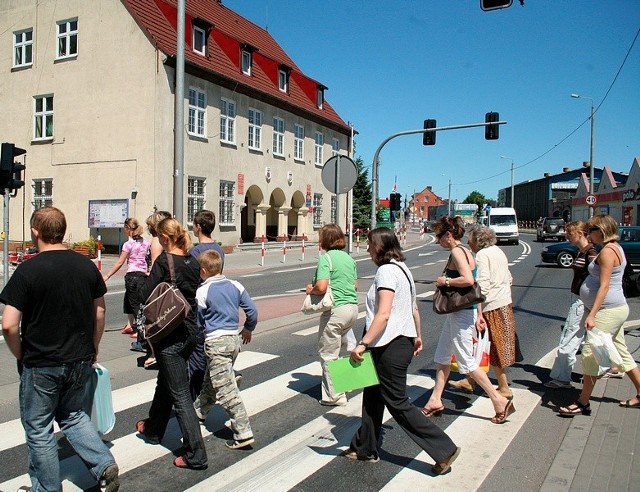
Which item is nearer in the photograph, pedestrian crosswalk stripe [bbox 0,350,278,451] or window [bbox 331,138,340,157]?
pedestrian crosswalk stripe [bbox 0,350,278,451]

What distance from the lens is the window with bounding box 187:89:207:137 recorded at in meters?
26.6

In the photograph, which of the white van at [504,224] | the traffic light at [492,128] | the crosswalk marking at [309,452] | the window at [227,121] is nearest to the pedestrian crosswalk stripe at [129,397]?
the crosswalk marking at [309,452]

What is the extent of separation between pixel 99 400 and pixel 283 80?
33.4 metres

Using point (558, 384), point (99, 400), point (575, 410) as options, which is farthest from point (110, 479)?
point (558, 384)

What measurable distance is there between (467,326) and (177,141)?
10212 millimetres

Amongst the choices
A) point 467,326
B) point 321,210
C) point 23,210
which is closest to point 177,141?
point 467,326

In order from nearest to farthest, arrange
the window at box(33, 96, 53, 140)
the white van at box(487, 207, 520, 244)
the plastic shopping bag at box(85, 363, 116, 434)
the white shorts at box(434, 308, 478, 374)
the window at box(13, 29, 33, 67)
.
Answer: the plastic shopping bag at box(85, 363, 116, 434), the white shorts at box(434, 308, 478, 374), the window at box(33, 96, 53, 140), the window at box(13, 29, 33, 67), the white van at box(487, 207, 520, 244)

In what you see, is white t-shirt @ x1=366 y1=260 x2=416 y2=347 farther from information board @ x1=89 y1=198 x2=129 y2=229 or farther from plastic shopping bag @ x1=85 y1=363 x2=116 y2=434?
information board @ x1=89 y1=198 x2=129 y2=229

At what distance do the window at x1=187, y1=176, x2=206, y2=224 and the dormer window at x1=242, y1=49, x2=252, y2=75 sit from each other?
7711 mm

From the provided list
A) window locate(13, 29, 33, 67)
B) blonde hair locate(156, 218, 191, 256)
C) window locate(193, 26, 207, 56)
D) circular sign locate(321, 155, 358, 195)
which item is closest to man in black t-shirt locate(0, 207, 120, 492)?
blonde hair locate(156, 218, 191, 256)

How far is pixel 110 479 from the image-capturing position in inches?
141

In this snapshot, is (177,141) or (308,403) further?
(177,141)

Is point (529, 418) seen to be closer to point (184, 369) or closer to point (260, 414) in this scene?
point (260, 414)

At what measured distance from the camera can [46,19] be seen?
1080 inches
